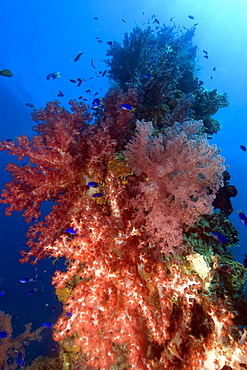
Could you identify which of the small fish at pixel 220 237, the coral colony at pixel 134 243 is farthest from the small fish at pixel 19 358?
the small fish at pixel 220 237

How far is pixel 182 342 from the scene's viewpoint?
2.47 m

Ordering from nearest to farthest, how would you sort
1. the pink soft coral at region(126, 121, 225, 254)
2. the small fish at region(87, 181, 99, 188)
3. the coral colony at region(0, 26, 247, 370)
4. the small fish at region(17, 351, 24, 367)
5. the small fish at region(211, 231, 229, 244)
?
1. the coral colony at region(0, 26, 247, 370)
2. the pink soft coral at region(126, 121, 225, 254)
3. the small fish at region(87, 181, 99, 188)
4. the small fish at region(211, 231, 229, 244)
5. the small fish at region(17, 351, 24, 367)

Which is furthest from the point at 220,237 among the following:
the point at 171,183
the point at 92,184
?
the point at 92,184

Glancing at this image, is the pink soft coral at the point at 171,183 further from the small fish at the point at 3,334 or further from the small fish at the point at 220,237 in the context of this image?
the small fish at the point at 3,334

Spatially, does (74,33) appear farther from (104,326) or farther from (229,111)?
(104,326)

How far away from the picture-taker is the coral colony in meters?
2.37

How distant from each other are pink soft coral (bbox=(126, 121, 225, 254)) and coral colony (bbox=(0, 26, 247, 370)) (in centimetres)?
2

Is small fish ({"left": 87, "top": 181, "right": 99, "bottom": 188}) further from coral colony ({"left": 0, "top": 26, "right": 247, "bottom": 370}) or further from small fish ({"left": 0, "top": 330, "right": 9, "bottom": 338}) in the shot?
small fish ({"left": 0, "top": 330, "right": 9, "bottom": 338})

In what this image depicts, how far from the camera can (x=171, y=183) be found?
125 inches

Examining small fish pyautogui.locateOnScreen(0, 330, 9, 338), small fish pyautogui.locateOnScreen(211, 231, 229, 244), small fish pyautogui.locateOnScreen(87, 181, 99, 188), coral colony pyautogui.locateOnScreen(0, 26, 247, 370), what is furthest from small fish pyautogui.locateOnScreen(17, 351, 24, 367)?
small fish pyautogui.locateOnScreen(211, 231, 229, 244)

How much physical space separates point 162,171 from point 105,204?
1.39 meters

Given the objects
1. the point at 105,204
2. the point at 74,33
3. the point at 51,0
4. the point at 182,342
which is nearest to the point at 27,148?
the point at 105,204

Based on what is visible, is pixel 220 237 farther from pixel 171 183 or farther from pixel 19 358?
pixel 19 358

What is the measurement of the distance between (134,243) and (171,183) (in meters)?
1.18
